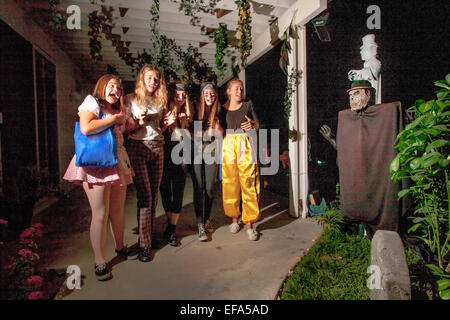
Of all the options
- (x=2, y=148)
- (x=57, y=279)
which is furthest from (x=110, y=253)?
(x=2, y=148)

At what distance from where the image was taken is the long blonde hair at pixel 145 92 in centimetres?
243

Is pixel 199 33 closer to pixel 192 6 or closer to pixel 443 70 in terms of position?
pixel 192 6

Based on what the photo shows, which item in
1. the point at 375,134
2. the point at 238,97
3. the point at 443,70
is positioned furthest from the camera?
the point at 443,70

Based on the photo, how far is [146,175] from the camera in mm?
2422

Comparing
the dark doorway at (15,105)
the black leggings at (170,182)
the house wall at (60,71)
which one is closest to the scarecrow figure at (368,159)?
the black leggings at (170,182)

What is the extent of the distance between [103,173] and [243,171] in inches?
58.8

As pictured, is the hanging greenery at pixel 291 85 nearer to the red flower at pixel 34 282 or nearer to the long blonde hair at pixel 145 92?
the long blonde hair at pixel 145 92

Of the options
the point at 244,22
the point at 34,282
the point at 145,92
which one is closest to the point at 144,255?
the point at 34,282

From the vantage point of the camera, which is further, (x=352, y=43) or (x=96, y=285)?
(x=352, y=43)

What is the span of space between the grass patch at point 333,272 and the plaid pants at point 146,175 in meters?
1.31

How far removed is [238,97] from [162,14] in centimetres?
206

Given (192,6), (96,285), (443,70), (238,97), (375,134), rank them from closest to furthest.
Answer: (96,285) → (375,134) → (238,97) → (443,70) → (192,6)
